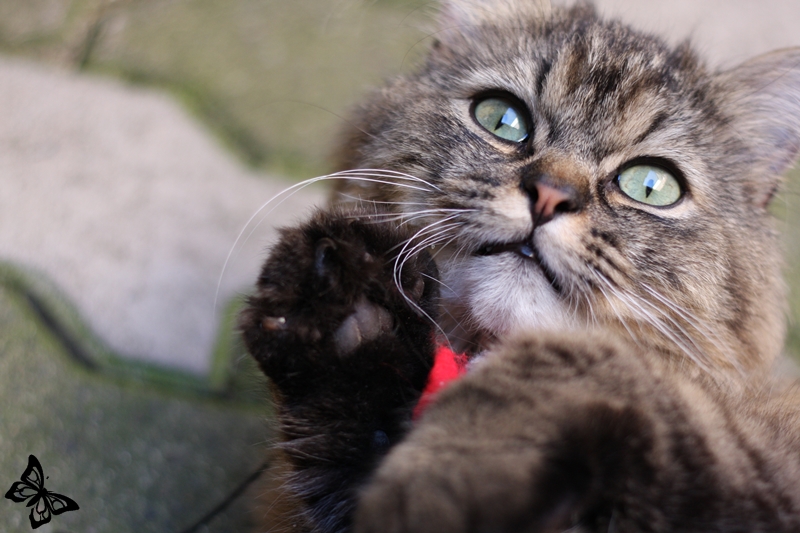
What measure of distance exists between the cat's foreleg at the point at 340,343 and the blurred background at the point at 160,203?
28 cm

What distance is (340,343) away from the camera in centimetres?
83

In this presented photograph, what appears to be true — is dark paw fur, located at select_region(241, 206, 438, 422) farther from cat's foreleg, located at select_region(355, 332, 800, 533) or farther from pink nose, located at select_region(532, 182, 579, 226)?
pink nose, located at select_region(532, 182, 579, 226)

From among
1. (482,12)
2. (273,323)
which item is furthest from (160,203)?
(273,323)

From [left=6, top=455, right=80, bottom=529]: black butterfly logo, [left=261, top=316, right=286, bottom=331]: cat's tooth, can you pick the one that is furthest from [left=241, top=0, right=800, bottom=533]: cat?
[left=6, top=455, right=80, bottom=529]: black butterfly logo

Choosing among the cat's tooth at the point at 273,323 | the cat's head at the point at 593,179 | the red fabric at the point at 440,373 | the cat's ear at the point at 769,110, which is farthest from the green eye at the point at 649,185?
the cat's tooth at the point at 273,323

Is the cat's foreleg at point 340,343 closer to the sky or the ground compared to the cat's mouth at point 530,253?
closer to the ground

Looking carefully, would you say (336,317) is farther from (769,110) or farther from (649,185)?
(769,110)

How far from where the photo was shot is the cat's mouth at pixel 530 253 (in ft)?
3.30

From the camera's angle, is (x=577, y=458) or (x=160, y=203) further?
(x=160, y=203)

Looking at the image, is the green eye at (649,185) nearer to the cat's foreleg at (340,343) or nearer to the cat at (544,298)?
the cat at (544,298)

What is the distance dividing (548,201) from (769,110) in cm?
80

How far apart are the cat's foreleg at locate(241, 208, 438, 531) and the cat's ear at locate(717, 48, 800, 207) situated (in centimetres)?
94

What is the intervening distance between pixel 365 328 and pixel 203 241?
1.24 m

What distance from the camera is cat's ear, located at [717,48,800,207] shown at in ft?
4.50
